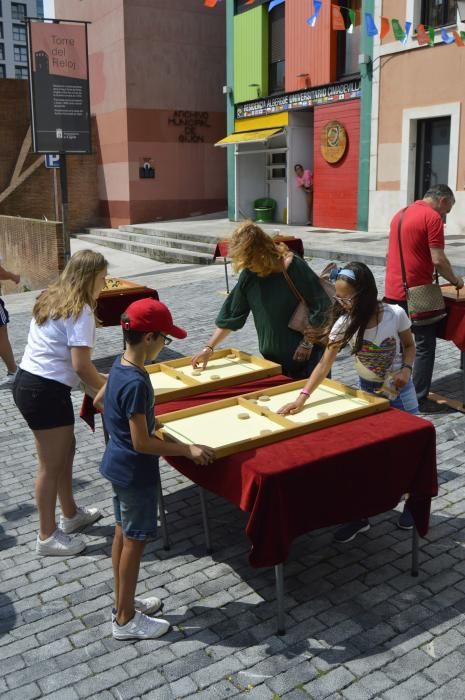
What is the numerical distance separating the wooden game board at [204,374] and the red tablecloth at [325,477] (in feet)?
2.01

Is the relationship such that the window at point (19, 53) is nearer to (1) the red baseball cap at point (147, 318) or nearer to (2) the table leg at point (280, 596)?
(1) the red baseball cap at point (147, 318)

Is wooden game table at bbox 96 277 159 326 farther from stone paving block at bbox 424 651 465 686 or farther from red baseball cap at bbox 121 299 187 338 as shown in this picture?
stone paving block at bbox 424 651 465 686

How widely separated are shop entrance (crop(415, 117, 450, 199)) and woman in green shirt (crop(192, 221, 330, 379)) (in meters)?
13.3

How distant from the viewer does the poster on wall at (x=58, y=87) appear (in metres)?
15.9

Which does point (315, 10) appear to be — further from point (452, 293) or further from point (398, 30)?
point (452, 293)

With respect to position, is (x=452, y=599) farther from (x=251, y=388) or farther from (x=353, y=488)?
(x=251, y=388)

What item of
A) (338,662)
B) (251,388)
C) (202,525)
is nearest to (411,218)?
(251,388)

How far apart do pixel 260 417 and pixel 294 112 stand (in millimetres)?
18729

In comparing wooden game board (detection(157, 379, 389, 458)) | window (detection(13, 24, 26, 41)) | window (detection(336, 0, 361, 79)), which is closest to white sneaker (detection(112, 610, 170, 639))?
wooden game board (detection(157, 379, 389, 458))

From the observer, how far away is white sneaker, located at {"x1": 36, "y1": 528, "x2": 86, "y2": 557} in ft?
14.1

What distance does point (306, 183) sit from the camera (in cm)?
2106

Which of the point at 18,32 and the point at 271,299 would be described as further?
the point at 18,32

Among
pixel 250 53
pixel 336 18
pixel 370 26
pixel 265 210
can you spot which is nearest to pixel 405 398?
pixel 370 26

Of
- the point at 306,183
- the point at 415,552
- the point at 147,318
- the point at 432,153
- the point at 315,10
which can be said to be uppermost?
the point at 315,10
